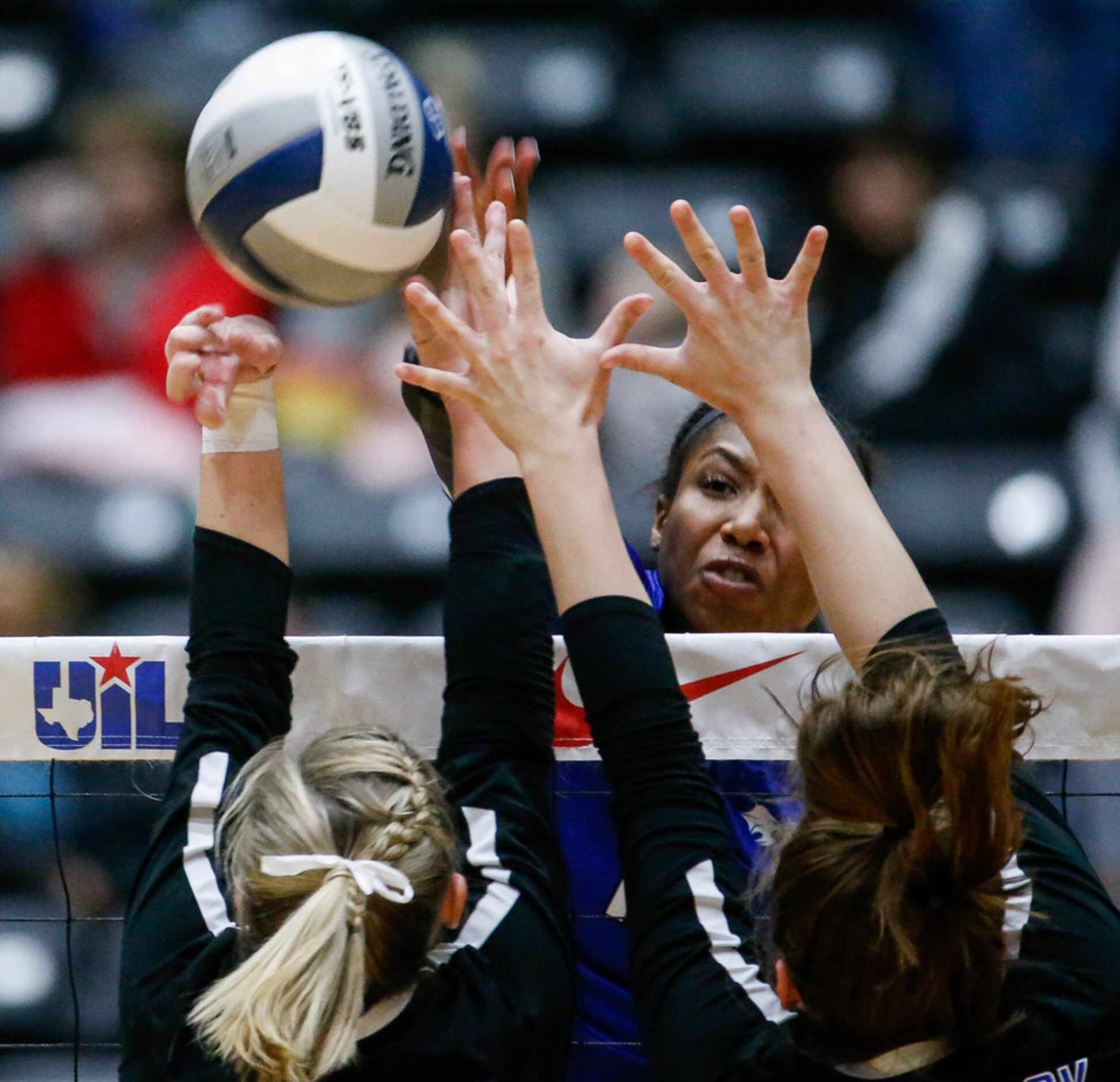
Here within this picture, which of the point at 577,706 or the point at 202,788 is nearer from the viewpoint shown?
the point at 202,788

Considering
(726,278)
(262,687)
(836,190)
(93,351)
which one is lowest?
A: (262,687)

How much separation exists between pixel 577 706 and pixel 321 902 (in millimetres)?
789

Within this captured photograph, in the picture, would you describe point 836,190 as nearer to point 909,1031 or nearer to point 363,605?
point 363,605

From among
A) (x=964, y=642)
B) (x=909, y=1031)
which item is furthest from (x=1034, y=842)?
(x=964, y=642)

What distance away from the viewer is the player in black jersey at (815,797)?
4.75 feet

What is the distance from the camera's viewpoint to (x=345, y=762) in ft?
5.37

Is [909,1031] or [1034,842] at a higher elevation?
[1034,842]

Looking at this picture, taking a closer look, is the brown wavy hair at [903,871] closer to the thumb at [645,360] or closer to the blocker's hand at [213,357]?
the thumb at [645,360]

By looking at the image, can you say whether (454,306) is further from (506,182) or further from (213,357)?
(213,357)

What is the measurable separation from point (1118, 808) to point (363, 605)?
2.44m

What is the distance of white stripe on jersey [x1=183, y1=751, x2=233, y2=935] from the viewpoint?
1.71 metres

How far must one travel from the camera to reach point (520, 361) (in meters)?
1.74

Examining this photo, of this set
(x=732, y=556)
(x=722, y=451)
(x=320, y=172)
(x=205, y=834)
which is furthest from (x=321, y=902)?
(x=722, y=451)

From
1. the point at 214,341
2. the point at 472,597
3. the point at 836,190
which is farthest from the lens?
the point at 836,190
